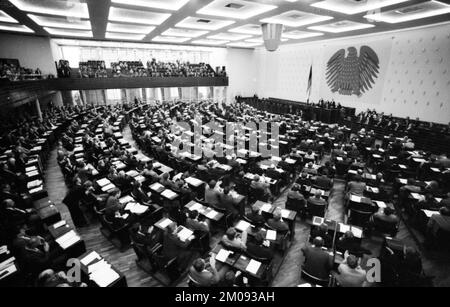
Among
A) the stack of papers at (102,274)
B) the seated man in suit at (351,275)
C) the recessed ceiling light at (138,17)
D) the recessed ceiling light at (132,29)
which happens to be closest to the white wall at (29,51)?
the recessed ceiling light at (132,29)

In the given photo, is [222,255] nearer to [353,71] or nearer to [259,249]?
[259,249]

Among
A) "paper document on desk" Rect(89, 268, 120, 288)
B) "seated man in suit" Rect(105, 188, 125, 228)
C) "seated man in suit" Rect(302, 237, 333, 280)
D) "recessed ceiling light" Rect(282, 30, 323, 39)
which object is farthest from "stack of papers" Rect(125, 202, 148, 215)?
"recessed ceiling light" Rect(282, 30, 323, 39)

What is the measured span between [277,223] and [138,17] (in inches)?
540

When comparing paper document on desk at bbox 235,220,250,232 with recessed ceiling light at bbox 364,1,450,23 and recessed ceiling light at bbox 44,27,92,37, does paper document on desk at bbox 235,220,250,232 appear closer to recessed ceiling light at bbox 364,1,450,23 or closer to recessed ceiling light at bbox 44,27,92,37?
recessed ceiling light at bbox 364,1,450,23

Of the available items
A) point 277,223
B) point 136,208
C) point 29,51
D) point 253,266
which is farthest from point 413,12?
point 29,51

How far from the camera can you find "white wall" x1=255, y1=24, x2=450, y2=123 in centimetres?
1473

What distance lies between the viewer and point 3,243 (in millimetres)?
5605

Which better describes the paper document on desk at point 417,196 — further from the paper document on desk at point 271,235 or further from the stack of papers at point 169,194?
the stack of papers at point 169,194

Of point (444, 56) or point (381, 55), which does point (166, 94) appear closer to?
point (381, 55)

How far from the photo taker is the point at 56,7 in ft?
36.6

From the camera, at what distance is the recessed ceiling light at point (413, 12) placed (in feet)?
34.9

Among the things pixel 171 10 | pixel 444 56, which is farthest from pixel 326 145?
pixel 171 10

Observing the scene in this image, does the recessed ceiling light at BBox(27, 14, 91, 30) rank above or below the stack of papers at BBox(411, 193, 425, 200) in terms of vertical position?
above

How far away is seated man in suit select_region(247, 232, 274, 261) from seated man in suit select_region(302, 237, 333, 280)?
77cm
